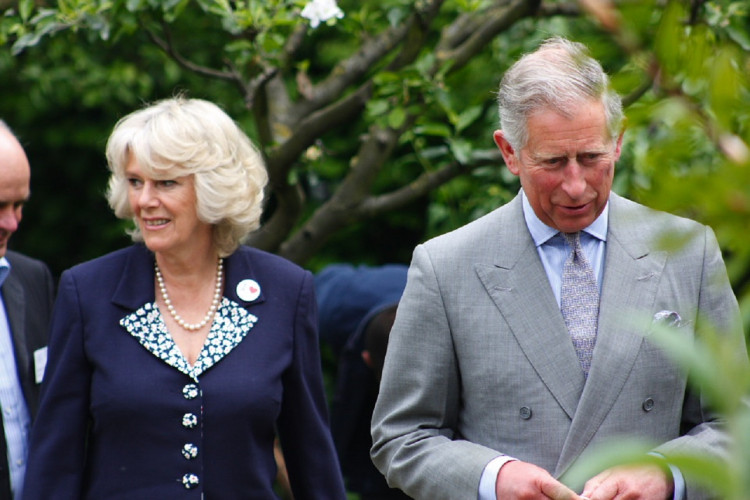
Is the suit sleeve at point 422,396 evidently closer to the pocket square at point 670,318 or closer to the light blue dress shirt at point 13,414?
the pocket square at point 670,318

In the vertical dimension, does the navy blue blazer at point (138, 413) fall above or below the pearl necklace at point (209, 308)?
below

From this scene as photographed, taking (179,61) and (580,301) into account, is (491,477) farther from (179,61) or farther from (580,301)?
(179,61)

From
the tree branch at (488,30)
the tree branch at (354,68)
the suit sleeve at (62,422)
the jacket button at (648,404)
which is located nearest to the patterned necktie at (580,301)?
the jacket button at (648,404)

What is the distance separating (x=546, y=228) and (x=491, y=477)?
62 centimetres

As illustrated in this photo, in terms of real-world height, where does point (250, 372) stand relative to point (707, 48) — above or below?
below

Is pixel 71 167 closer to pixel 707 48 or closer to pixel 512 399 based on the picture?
pixel 512 399

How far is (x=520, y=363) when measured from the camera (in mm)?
2590

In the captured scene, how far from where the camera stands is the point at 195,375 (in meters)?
3.03

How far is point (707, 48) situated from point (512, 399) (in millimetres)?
1834

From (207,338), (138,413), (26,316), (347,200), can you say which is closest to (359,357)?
(347,200)

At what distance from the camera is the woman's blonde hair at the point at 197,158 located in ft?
10.3

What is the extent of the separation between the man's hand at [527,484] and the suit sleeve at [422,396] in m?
0.12

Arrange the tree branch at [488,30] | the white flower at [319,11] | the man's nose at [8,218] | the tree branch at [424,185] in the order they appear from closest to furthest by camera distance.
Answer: the man's nose at [8,218] < the white flower at [319,11] < the tree branch at [488,30] < the tree branch at [424,185]

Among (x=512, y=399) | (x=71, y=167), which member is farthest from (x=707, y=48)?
(x=71, y=167)
